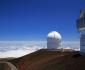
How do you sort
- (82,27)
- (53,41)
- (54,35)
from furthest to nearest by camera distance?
(54,35)
(53,41)
(82,27)

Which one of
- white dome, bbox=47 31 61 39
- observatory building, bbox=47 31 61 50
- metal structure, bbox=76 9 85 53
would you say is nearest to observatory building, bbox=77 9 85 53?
metal structure, bbox=76 9 85 53

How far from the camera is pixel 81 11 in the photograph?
26750 millimetres

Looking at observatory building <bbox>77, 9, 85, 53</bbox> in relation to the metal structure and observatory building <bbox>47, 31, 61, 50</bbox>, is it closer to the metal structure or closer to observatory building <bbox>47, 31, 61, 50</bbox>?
the metal structure

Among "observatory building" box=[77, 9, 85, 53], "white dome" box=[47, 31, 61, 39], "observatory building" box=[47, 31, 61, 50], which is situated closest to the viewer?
"observatory building" box=[77, 9, 85, 53]

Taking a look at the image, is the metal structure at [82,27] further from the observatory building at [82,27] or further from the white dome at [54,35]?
the white dome at [54,35]

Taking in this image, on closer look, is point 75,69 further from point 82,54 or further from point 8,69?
point 8,69

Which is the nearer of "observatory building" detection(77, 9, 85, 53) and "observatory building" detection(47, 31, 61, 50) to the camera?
"observatory building" detection(77, 9, 85, 53)

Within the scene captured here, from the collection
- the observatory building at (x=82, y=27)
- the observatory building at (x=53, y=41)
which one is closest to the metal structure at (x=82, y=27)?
the observatory building at (x=82, y=27)

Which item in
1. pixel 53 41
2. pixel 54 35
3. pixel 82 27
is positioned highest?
pixel 82 27

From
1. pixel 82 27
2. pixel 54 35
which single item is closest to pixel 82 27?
pixel 82 27

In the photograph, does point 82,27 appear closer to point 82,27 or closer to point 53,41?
point 82,27

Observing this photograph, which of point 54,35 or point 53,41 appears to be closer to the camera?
point 53,41

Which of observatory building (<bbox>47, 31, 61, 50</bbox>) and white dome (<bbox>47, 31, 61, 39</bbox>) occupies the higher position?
white dome (<bbox>47, 31, 61, 39</bbox>)

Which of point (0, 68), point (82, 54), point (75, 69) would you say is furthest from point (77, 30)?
point (0, 68)
